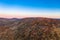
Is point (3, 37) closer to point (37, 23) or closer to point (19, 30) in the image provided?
point (19, 30)

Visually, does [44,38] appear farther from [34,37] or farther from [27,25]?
[27,25]

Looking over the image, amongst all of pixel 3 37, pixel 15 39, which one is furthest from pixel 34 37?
pixel 3 37

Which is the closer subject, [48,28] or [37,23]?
[48,28]

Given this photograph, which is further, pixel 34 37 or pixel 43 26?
pixel 43 26

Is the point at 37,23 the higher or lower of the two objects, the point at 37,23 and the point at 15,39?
the higher

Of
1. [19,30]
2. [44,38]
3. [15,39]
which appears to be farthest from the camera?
[19,30]

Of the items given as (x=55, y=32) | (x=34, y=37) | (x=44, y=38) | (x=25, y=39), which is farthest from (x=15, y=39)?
(x=55, y=32)

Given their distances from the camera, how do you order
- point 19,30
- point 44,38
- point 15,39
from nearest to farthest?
point 44,38, point 15,39, point 19,30

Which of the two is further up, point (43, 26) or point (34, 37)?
point (43, 26)
